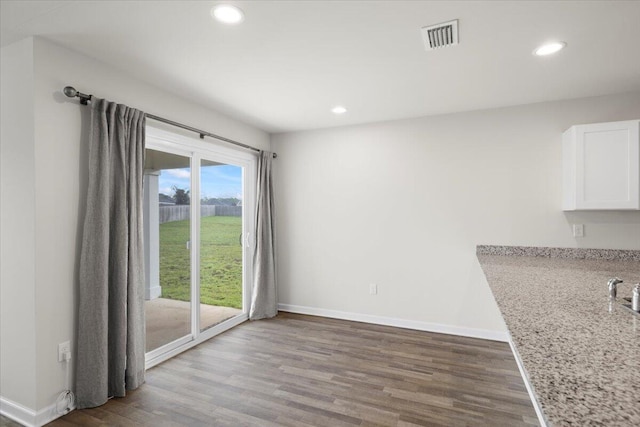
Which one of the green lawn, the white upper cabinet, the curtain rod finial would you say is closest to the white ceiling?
the curtain rod finial

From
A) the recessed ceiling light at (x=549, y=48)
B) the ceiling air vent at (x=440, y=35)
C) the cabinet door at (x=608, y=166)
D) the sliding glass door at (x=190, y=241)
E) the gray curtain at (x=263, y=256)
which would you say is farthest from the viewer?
the gray curtain at (x=263, y=256)

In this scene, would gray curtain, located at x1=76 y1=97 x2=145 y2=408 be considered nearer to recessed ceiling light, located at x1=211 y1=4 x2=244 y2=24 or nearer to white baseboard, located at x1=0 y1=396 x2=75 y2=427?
white baseboard, located at x1=0 y1=396 x2=75 y2=427

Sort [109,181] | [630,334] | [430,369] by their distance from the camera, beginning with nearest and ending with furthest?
[630,334]
[109,181]
[430,369]

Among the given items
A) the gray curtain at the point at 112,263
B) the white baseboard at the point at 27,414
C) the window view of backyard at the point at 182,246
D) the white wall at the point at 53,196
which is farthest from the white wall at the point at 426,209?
the white baseboard at the point at 27,414

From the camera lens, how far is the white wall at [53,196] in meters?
2.08

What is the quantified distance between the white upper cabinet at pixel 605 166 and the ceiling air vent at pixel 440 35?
178 centimetres

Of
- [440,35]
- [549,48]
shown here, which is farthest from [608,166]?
[440,35]

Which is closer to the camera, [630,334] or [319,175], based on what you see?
[630,334]

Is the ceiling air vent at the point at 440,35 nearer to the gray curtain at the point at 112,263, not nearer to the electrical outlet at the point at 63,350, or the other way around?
the gray curtain at the point at 112,263

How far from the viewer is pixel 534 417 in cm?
213

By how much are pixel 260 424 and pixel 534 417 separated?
1.84 meters

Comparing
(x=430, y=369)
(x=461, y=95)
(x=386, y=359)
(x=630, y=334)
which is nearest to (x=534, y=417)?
(x=430, y=369)

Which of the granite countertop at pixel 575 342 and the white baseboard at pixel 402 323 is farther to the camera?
the white baseboard at pixel 402 323

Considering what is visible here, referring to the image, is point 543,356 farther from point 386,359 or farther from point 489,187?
point 489,187
